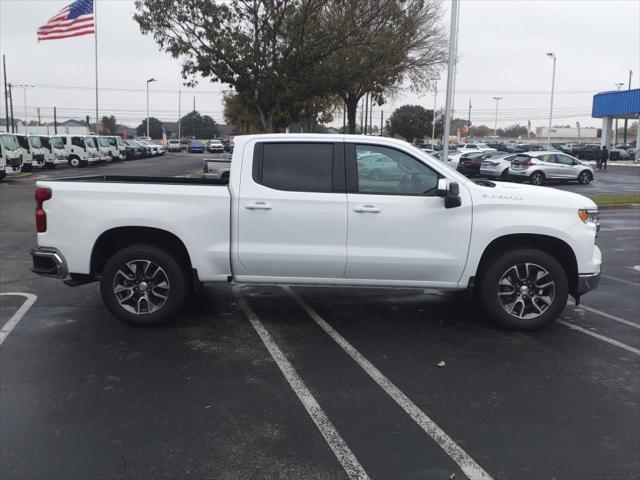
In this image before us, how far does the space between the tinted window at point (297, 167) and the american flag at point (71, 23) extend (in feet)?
81.4

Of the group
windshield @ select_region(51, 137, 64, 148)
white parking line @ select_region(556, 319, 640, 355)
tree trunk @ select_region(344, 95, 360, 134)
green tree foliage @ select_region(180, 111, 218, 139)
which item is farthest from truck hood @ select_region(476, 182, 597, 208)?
green tree foliage @ select_region(180, 111, 218, 139)

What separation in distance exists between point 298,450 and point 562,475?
5.04 feet

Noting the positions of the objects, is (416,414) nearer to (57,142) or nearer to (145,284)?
(145,284)

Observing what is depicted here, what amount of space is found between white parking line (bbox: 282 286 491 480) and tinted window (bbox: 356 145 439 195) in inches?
57.6

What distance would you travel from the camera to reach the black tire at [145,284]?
579 cm

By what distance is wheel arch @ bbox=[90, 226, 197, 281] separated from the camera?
5836mm

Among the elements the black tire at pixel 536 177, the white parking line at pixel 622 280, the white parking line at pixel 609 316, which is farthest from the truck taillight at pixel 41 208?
the black tire at pixel 536 177

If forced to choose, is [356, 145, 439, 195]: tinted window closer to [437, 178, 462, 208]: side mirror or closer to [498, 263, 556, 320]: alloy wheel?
[437, 178, 462, 208]: side mirror

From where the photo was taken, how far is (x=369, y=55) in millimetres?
20125

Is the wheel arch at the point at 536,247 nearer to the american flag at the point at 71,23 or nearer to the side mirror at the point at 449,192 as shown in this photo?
the side mirror at the point at 449,192

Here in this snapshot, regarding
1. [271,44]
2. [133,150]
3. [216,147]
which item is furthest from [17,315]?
[216,147]

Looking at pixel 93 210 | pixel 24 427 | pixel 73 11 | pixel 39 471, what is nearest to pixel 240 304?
pixel 93 210

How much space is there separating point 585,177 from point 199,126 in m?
120

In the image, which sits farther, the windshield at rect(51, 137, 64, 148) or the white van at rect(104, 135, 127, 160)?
the white van at rect(104, 135, 127, 160)
